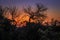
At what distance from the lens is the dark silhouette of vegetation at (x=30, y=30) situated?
1318 cm

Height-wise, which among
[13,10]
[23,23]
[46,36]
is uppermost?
[13,10]

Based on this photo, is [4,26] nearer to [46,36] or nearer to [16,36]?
[16,36]

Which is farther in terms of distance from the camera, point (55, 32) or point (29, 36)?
point (55, 32)

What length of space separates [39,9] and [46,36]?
7.88ft

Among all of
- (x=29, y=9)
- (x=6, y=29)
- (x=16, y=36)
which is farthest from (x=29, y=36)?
(x=29, y=9)

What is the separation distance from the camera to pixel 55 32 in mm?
14234

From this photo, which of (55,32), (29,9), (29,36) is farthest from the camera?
(29,9)

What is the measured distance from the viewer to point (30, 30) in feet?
43.8

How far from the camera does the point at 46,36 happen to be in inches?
546

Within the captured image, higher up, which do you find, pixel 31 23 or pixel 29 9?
pixel 29 9

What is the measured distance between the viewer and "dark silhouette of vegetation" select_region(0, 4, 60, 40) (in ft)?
43.2

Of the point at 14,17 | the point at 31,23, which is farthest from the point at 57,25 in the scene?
the point at 14,17

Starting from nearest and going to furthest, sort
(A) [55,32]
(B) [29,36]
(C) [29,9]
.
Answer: (B) [29,36] → (A) [55,32] → (C) [29,9]

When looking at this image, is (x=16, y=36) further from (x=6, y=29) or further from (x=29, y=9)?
(x=29, y=9)
